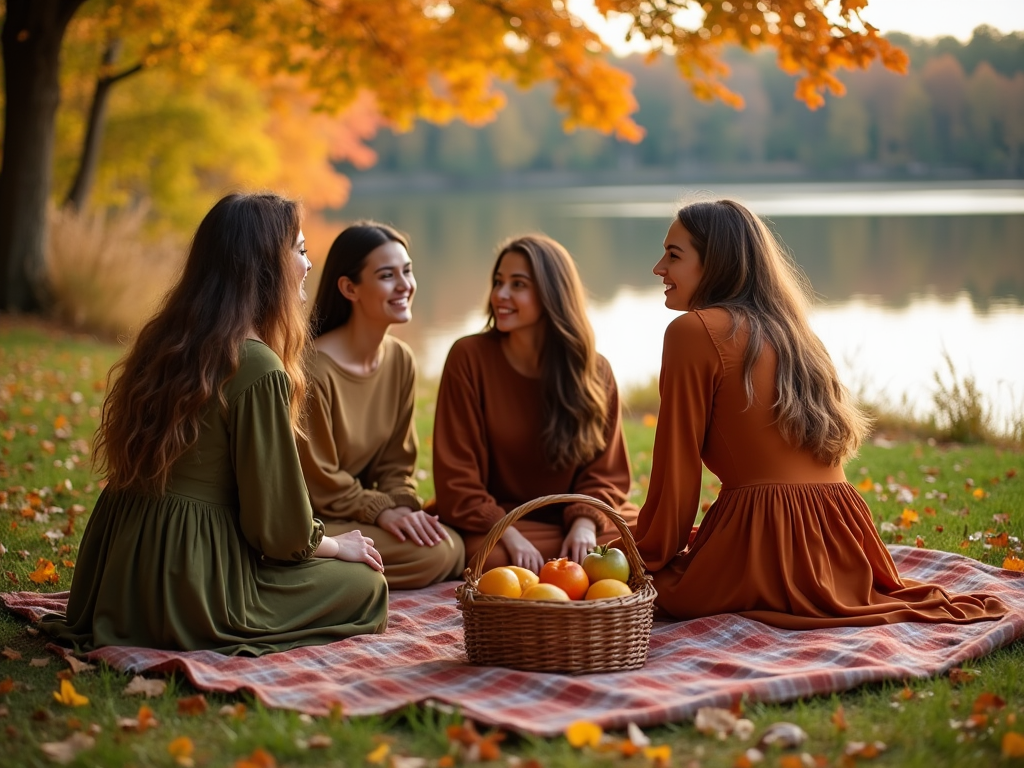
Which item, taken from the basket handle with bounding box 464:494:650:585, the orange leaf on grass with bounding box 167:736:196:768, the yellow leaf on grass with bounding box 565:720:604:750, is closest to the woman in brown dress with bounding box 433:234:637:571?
the basket handle with bounding box 464:494:650:585

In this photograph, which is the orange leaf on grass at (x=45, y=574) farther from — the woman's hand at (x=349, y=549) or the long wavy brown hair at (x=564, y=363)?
the long wavy brown hair at (x=564, y=363)

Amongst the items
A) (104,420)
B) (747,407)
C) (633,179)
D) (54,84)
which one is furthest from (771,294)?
(633,179)

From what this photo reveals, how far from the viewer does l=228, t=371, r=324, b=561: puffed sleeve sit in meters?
3.96

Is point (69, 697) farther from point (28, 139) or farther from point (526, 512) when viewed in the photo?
point (28, 139)

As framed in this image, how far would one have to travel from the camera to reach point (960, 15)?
392 inches

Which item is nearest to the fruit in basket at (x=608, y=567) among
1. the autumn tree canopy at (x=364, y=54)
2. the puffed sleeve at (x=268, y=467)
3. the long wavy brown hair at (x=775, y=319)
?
the long wavy brown hair at (x=775, y=319)

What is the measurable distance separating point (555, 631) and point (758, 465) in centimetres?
123

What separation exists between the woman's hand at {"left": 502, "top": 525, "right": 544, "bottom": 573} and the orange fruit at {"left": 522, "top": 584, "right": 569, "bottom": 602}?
135cm

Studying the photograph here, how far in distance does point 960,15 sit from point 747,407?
23.9 feet

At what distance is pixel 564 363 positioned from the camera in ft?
18.0

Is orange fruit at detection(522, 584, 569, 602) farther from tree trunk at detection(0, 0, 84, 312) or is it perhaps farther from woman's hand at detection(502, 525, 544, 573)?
tree trunk at detection(0, 0, 84, 312)

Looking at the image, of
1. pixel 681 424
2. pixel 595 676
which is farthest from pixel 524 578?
pixel 681 424

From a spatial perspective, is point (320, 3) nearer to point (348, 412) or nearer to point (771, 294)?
point (348, 412)

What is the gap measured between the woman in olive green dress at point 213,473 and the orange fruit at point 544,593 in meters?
0.88
